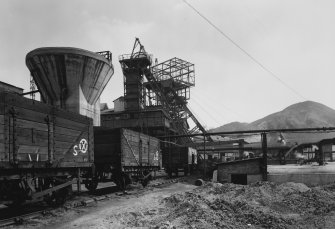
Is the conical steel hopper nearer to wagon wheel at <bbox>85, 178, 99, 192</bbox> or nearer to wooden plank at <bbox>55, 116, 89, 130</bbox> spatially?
wagon wheel at <bbox>85, 178, 99, 192</bbox>

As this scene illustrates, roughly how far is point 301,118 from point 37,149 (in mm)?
160742

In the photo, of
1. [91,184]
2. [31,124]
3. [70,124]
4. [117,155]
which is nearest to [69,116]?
[70,124]

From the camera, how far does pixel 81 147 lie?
1095 cm

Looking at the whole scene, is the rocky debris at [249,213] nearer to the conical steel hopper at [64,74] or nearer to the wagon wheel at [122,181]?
the wagon wheel at [122,181]

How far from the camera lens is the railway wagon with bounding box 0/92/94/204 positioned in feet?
25.0

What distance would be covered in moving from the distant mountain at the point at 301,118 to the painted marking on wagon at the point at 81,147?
127855 millimetres

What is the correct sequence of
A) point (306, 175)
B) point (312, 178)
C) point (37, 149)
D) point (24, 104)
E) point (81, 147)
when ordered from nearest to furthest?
point (24, 104) < point (37, 149) < point (81, 147) < point (312, 178) < point (306, 175)

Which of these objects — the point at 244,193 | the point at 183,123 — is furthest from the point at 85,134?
the point at 183,123

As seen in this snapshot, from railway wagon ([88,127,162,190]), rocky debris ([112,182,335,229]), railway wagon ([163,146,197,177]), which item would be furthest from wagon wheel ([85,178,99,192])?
railway wagon ([163,146,197,177])

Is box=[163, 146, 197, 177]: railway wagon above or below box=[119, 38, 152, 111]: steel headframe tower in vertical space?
below

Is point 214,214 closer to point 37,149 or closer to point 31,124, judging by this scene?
point 37,149

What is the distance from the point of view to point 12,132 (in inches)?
302

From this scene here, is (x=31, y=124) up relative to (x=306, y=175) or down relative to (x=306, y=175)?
up

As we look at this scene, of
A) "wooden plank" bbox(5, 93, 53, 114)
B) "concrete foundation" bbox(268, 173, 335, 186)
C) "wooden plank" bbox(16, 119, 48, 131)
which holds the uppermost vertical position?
"wooden plank" bbox(5, 93, 53, 114)
